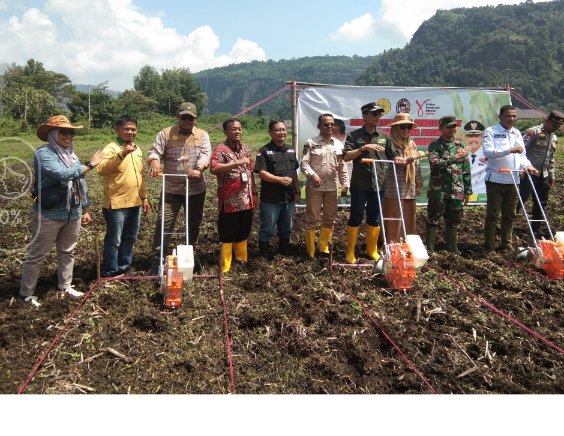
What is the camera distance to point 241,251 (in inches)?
217

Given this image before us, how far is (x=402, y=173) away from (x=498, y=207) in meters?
1.61

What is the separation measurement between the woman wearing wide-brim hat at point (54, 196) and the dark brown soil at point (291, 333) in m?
0.45

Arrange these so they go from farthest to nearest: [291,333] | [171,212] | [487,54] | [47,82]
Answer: [487,54], [47,82], [171,212], [291,333]

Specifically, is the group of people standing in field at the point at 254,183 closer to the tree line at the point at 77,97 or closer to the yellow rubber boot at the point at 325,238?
the yellow rubber boot at the point at 325,238

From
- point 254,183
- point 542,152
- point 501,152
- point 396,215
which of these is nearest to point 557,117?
point 542,152

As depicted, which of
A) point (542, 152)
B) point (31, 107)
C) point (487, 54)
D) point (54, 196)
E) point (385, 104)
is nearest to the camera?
point (54, 196)

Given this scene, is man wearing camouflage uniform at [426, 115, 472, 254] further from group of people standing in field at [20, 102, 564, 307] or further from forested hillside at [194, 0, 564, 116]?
forested hillside at [194, 0, 564, 116]

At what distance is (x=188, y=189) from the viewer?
5082 mm

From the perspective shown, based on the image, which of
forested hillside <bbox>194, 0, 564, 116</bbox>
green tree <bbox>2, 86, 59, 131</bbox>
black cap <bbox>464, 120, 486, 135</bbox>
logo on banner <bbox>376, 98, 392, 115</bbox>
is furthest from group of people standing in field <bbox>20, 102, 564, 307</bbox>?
forested hillside <bbox>194, 0, 564, 116</bbox>

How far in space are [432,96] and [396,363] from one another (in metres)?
5.71

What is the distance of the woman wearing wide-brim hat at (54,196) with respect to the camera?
4086 mm

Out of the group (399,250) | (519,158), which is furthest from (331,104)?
(399,250)

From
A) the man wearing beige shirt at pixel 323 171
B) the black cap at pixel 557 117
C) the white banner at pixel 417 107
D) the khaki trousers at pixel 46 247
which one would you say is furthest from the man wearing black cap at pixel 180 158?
the black cap at pixel 557 117

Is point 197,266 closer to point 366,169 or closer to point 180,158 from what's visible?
point 180,158
